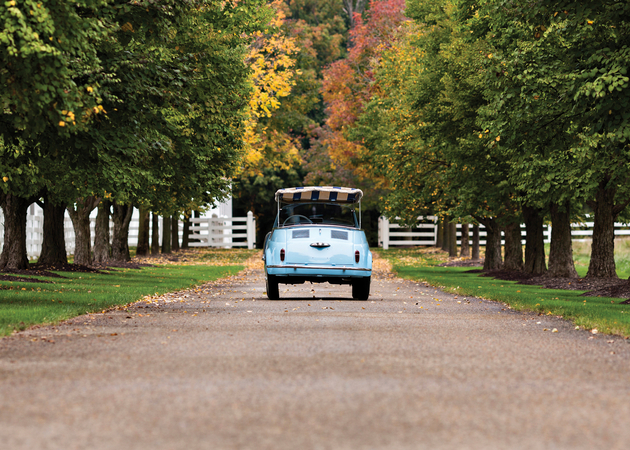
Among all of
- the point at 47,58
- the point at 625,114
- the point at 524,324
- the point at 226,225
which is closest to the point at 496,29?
the point at 625,114

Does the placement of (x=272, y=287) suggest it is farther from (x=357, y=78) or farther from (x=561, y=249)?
(x=357, y=78)

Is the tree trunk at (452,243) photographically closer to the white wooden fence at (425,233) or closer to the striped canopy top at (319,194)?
the white wooden fence at (425,233)

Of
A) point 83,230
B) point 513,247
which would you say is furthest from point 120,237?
point 513,247

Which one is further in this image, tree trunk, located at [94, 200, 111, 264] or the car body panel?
tree trunk, located at [94, 200, 111, 264]

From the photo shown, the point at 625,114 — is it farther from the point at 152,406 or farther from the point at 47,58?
the point at 152,406

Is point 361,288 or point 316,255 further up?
point 316,255

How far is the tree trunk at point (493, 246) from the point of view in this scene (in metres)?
34.3

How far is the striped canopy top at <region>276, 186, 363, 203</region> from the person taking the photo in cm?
2130

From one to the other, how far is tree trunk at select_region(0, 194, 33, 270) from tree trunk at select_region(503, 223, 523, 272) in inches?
619

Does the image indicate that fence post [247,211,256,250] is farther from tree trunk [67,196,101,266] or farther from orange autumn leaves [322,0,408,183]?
tree trunk [67,196,101,266]

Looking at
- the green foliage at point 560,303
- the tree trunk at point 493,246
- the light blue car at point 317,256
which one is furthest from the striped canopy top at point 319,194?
the tree trunk at point 493,246

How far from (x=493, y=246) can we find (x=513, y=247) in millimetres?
1467

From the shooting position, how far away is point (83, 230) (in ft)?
105

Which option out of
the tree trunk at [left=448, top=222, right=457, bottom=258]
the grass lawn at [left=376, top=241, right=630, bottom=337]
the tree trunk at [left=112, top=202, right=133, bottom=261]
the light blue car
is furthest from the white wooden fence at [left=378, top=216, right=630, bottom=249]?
the light blue car
